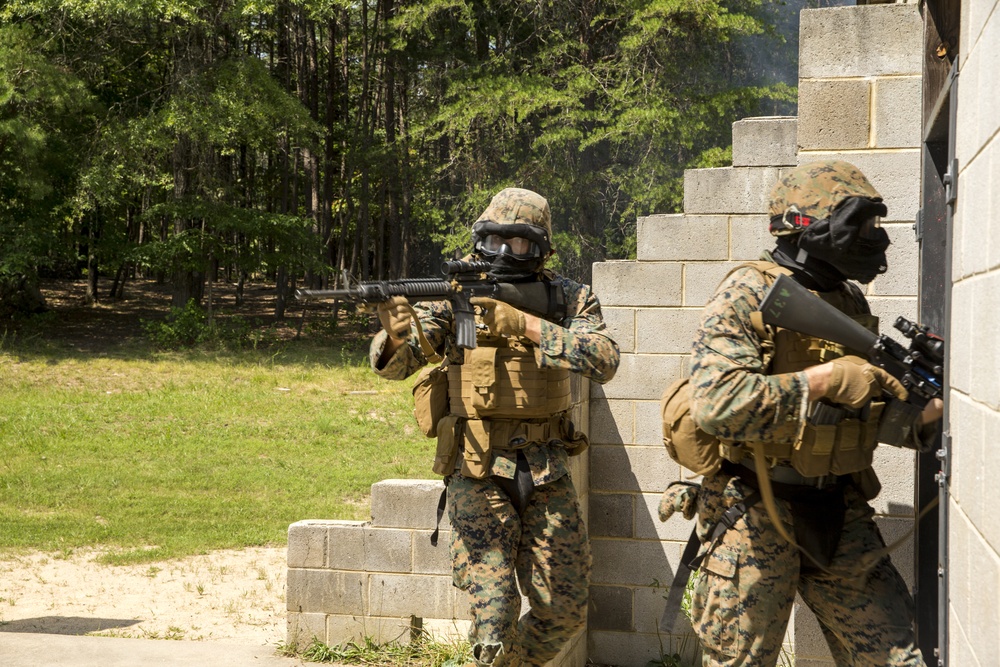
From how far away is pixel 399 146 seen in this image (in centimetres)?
2166

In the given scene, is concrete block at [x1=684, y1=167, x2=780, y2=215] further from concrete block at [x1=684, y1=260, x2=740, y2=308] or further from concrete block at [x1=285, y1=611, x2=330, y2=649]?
concrete block at [x1=285, y1=611, x2=330, y2=649]

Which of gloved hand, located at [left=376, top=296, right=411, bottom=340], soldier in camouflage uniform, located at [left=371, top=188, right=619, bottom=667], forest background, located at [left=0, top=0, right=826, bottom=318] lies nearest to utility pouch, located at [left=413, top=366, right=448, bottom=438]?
soldier in camouflage uniform, located at [left=371, top=188, right=619, bottom=667]

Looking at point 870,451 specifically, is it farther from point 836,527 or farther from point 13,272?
point 13,272

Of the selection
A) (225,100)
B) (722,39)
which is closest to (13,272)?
(225,100)

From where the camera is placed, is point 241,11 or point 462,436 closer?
point 462,436

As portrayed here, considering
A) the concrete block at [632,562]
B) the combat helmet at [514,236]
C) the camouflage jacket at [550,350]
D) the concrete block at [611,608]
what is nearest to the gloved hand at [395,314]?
the camouflage jacket at [550,350]

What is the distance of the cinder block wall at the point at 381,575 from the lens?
17.0 feet

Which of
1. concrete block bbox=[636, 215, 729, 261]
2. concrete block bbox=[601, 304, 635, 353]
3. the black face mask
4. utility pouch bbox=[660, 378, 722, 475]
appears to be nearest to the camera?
the black face mask

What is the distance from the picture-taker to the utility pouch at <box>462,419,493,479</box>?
13.0ft

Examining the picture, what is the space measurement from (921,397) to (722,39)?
1481 centimetres

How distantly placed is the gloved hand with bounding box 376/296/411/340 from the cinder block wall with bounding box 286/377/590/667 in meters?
1.51

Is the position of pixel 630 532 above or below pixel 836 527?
below

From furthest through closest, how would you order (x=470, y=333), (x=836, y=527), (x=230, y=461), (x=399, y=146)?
(x=399, y=146), (x=230, y=461), (x=470, y=333), (x=836, y=527)

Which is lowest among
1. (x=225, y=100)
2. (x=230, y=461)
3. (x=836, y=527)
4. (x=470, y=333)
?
(x=230, y=461)
